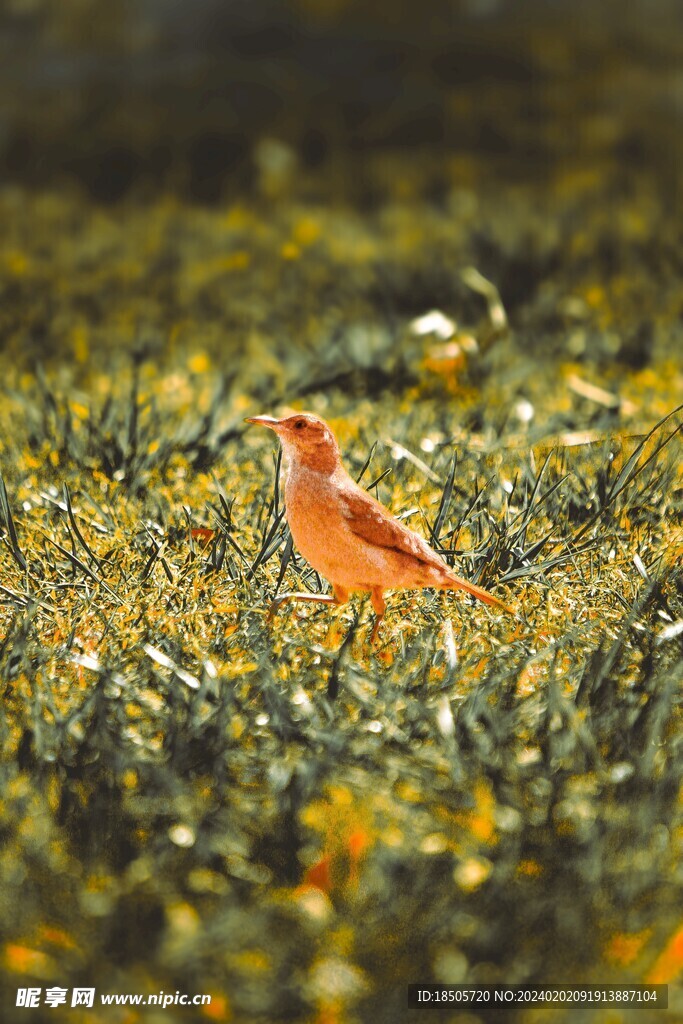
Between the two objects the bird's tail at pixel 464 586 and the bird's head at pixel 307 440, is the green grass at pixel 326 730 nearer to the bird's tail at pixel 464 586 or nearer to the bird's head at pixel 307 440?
the bird's tail at pixel 464 586

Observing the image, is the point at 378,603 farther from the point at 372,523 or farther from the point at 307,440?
the point at 307,440

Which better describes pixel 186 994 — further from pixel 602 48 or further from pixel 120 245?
pixel 602 48

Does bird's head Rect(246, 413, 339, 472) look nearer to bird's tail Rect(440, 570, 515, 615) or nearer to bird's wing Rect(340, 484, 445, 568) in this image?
bird's wing Rect(340, 484, 445, 568)

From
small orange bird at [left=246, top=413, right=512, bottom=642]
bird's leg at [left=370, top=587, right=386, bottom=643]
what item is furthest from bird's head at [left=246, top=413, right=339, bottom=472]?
bird's leg at [left=370, top=587, right=386, bottom=643]

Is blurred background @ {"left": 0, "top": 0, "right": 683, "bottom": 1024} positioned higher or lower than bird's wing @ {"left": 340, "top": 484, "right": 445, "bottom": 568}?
lower

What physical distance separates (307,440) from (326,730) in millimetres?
444

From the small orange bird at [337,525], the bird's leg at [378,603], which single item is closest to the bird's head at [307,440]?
the small orange bird at [337,525]

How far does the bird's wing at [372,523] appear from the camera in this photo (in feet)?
5.21

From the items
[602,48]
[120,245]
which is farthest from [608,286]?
[120,245]

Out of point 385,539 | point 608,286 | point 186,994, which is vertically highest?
point 385,539

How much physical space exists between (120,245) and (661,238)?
211 cm

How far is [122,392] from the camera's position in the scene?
2.97 meters

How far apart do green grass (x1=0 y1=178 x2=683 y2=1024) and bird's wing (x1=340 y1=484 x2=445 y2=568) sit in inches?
8.0

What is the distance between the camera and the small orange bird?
5.21 ft
